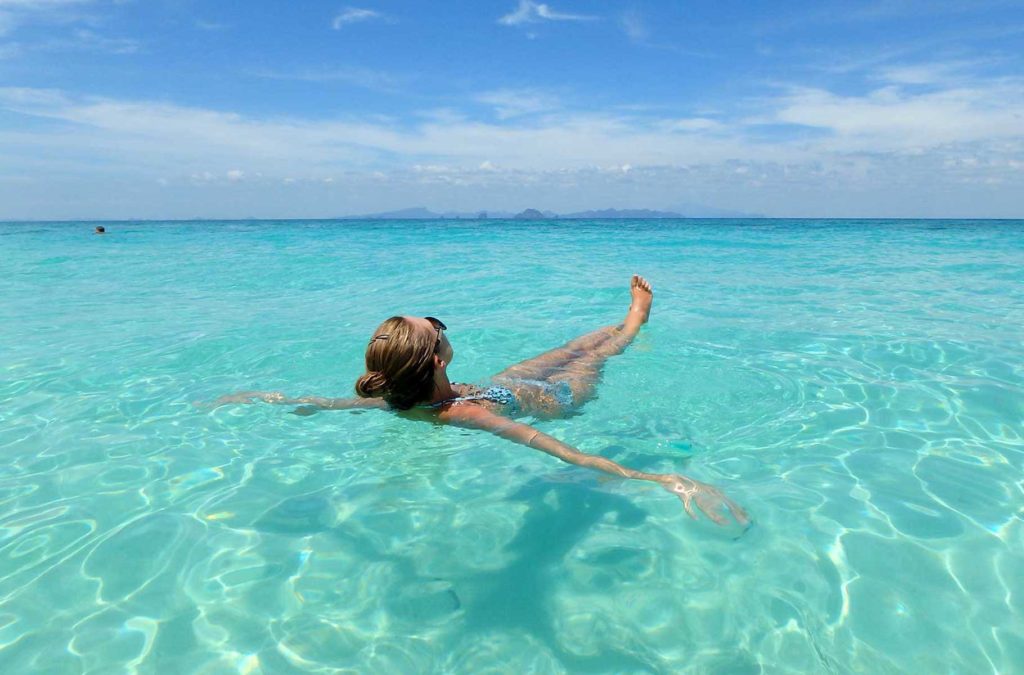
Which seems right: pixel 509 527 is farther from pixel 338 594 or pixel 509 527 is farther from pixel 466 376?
pixel 466 376

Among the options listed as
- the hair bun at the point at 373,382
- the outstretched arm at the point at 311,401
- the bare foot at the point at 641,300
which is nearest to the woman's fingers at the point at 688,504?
the hair bun at the point at 373,382

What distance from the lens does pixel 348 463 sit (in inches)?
144

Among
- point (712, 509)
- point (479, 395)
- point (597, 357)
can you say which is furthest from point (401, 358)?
point (597, 357)

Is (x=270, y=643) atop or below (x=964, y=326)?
below

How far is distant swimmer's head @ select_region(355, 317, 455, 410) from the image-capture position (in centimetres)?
309

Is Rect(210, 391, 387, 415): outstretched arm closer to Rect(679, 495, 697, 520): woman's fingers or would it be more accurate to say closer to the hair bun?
the hair bun

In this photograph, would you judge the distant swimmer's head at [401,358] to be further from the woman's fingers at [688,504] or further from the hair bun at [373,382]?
the woman's fingers at [688,504]

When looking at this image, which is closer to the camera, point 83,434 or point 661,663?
point 661,663

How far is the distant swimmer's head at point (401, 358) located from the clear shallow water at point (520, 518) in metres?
0.60

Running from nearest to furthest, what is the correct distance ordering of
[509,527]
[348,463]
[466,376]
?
[509,527] < [348,463] < [466,376]

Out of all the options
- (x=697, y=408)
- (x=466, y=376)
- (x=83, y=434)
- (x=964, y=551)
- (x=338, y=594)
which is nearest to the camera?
(x=338, y=594)

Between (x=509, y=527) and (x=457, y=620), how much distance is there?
0.65 metres

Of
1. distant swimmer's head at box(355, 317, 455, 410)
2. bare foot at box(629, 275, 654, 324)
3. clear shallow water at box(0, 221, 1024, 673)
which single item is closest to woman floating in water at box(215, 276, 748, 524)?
distant swimmer's head at box(355, 317, 455, 410)

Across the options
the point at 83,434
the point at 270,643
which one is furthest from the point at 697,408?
the point at 83,434
